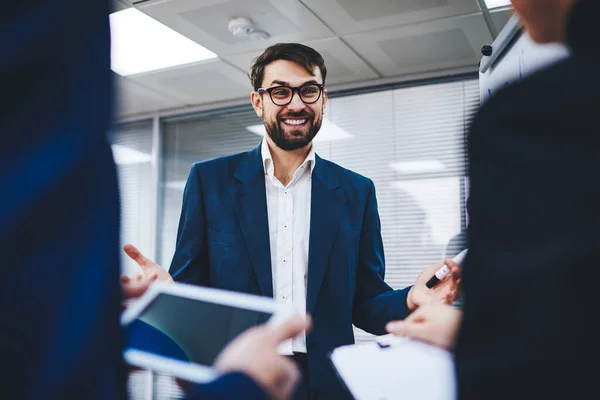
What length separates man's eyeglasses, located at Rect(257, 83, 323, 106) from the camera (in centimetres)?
170

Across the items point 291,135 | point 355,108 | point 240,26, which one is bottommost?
point 291,135

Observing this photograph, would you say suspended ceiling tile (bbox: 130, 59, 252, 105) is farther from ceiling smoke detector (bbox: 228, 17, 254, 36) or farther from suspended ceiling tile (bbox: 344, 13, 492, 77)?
suspended ceiling tile (bbox: 344, 13, 492, 77)

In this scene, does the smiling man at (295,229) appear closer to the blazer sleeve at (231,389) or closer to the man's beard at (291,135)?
the man's beard at (291,135)

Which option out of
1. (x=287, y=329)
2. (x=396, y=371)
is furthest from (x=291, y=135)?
(x=287, y=329)

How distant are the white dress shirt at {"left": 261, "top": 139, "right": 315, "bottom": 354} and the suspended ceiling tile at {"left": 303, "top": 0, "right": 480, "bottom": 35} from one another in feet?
4.67

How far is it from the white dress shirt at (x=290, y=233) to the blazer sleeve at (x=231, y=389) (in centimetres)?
105

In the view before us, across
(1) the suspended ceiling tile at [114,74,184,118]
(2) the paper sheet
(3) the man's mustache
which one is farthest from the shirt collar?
(1) the suspended ceiling tile at [114,74,184,118]

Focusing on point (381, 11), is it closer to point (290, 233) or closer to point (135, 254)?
point (290, 233)

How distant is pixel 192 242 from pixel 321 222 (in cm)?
41

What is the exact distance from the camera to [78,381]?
41 centimetres

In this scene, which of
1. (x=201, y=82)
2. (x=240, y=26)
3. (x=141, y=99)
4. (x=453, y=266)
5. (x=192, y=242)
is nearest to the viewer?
(x=453, y=266)

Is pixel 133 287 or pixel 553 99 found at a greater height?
pixel 553 99

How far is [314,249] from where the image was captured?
61.6 inches

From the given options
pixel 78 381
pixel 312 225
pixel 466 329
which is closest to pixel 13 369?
pixel 78 381
